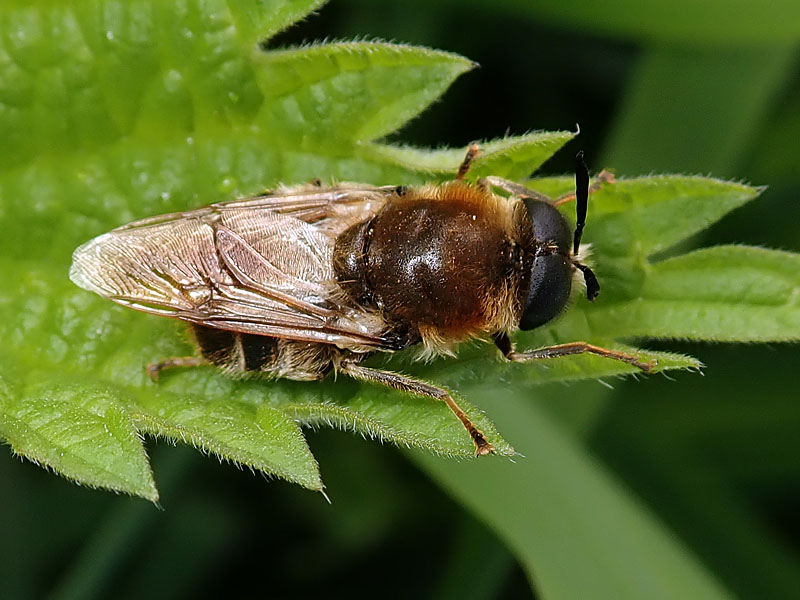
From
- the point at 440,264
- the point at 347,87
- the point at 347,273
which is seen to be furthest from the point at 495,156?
the point at 347,273

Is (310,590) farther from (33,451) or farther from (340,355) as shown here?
(33,451)

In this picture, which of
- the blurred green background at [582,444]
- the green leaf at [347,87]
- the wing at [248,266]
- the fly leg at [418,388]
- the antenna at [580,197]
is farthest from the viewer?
the blurred green background at [582,444]

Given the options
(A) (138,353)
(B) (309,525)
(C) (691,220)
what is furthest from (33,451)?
(C) (691,220)

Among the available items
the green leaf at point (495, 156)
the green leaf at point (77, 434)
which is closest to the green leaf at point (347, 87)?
the green leaf at point (495, 156)

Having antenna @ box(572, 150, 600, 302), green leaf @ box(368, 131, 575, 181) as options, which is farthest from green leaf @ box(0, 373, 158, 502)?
antenna @ box(572, 150, 600, 302)

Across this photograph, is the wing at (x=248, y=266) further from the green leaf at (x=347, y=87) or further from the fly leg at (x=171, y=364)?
the green leaf at (x=347, y=87)

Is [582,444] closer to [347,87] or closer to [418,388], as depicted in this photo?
[418,388]

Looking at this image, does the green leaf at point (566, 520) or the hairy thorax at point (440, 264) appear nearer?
the hairy thorax at point (440, 264)
